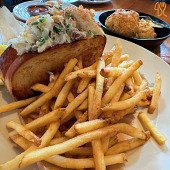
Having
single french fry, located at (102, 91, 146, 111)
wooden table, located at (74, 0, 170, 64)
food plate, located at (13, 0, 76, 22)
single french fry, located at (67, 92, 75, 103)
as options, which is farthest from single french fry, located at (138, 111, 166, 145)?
wooden table, located at (74, 0, 170, 64)

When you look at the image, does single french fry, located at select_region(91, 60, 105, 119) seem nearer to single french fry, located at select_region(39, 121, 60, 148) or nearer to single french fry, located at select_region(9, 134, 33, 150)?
single french fry, located at select_region(39, 121, 60, 148)

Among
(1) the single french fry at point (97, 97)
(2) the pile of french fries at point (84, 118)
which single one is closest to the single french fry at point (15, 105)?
(2) the pile of french fries at point (84, 118)

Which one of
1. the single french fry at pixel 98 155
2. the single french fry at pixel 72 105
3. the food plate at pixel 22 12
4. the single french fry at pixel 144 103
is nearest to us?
the single french fry at pixel 98 155

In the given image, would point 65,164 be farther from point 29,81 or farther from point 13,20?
point 13,20

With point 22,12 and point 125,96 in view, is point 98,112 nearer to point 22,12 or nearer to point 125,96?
point 125,96

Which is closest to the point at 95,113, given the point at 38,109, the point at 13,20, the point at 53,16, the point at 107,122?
the point at 107,122

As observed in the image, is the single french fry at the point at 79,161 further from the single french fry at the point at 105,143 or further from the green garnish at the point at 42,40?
the green garnish at the point at 42,40

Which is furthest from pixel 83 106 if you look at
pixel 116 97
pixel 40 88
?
pixel 40 88
